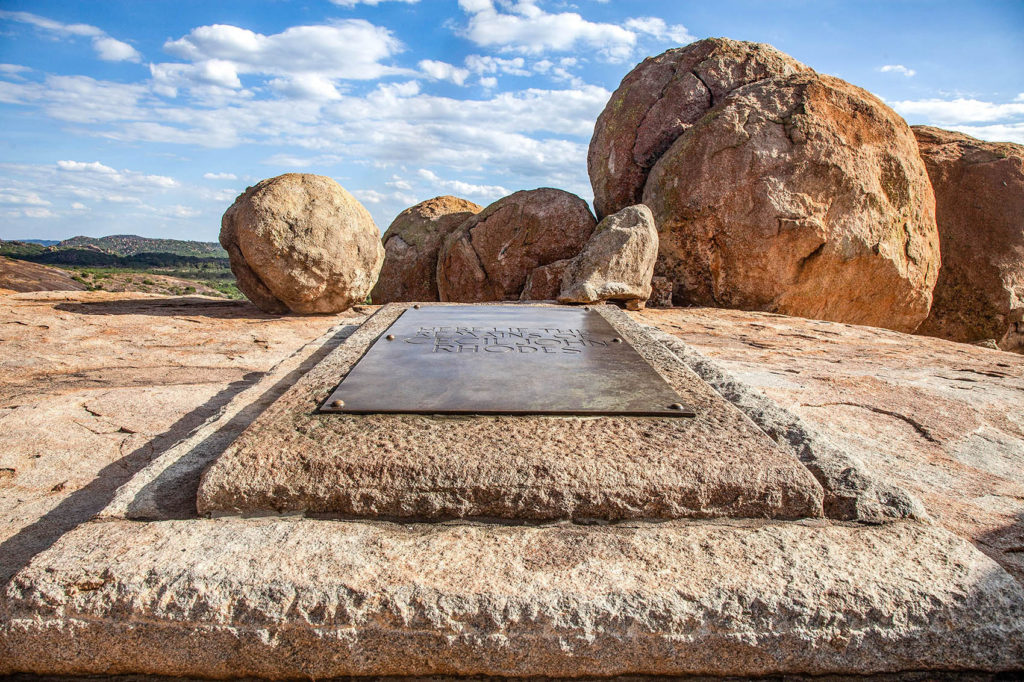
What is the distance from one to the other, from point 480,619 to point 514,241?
5641mm

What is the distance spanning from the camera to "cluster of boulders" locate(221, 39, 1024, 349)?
4988mm

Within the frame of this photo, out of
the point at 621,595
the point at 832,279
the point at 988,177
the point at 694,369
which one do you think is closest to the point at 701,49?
the point at 832,279

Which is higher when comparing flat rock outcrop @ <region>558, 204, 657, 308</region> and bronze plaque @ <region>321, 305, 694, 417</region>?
flat rock outcrop @ <region>558, 204, 657, 308</region>

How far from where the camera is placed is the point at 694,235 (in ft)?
18.5

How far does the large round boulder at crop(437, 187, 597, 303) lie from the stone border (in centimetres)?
446

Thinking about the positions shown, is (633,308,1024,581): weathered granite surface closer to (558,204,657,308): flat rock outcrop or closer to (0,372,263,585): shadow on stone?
(558,204,657,308): flat rock outcrop

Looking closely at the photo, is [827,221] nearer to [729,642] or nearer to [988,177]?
[988,177]

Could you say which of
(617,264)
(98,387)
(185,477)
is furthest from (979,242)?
(98,387)

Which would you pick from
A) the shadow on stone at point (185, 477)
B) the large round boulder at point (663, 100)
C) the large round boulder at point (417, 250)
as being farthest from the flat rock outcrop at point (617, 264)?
the shadow on stone at point (185, 477)

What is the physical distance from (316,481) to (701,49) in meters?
6.58

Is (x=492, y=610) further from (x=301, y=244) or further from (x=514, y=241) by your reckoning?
(x=514, y=241)

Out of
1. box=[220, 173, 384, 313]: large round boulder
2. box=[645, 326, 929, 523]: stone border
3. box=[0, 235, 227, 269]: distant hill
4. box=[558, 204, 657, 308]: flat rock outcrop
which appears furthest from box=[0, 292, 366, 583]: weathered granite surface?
box=[0, 235, 227, 269]: distant hill

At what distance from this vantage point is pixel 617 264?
5023 millimetres

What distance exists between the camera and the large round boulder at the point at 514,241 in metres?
6.44
